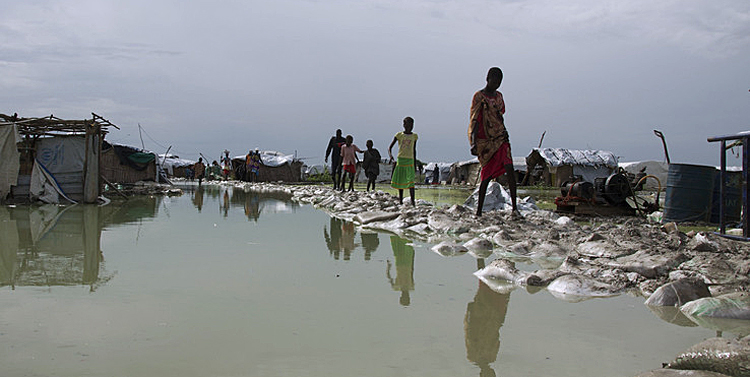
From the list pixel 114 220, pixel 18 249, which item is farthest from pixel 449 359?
pixel 114 220

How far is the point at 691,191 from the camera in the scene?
20.7ft

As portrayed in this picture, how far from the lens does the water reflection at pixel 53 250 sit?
9.74 ft

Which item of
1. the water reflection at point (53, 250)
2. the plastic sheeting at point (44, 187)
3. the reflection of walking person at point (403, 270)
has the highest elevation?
the plastic sheeting at point (44, 187)

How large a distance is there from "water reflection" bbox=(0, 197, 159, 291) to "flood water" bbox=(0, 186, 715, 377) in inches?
0.9

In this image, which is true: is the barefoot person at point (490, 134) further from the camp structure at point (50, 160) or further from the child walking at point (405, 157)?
the camp structure at point (50, 160)

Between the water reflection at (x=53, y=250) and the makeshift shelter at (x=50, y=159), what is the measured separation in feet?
10.5

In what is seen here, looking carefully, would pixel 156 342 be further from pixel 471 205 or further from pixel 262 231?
pixel 471 205

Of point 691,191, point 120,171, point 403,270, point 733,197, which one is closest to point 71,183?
point 403,270

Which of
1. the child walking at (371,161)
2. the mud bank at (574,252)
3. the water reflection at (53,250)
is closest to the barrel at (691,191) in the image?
the mud bank at (574,252)

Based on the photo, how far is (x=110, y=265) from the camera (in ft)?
11.1

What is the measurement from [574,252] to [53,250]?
3.89 metres

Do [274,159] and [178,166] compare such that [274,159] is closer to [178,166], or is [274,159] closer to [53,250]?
[178,166]

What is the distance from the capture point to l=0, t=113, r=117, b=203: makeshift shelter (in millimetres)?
9609

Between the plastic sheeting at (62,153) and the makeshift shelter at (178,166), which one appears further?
the makeshift shelter at (178,166)
